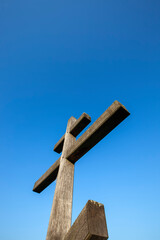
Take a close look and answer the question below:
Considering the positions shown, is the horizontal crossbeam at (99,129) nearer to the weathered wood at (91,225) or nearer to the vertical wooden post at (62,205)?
the vertical wooden post at (62,205)

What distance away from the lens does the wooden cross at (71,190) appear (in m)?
0.75

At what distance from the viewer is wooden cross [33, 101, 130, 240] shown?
75cm

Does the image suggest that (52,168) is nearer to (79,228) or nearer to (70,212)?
(70,212)

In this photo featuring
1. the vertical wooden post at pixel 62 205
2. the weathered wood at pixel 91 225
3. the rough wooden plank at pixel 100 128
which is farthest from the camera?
the rough wooden plank at pixel 100 128

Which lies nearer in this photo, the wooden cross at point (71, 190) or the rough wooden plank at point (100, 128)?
the wooden cross at point (71, 190)

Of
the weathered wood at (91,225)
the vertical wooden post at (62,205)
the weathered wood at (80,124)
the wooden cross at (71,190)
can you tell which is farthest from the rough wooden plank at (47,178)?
the weathered wood at (91,225)

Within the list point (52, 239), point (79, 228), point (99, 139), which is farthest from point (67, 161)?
point (79, 228)

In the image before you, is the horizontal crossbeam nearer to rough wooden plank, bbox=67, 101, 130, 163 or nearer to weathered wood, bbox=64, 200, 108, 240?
rough wooden plank, bbox=67, 101, 130, 163

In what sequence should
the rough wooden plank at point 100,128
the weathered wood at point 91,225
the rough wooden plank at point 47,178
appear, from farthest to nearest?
the rough wooden plank at point 47,178 < the rough wooden plank at point 100,128 < the weathered wood at point 91,225

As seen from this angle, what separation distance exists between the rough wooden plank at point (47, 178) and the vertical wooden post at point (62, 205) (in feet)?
0.91

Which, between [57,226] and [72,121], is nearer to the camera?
[57,226]

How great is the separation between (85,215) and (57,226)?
2.66ft

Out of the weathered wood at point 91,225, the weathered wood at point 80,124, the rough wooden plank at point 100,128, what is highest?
the weathered wood at point 80,124

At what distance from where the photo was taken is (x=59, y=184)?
167 cm
